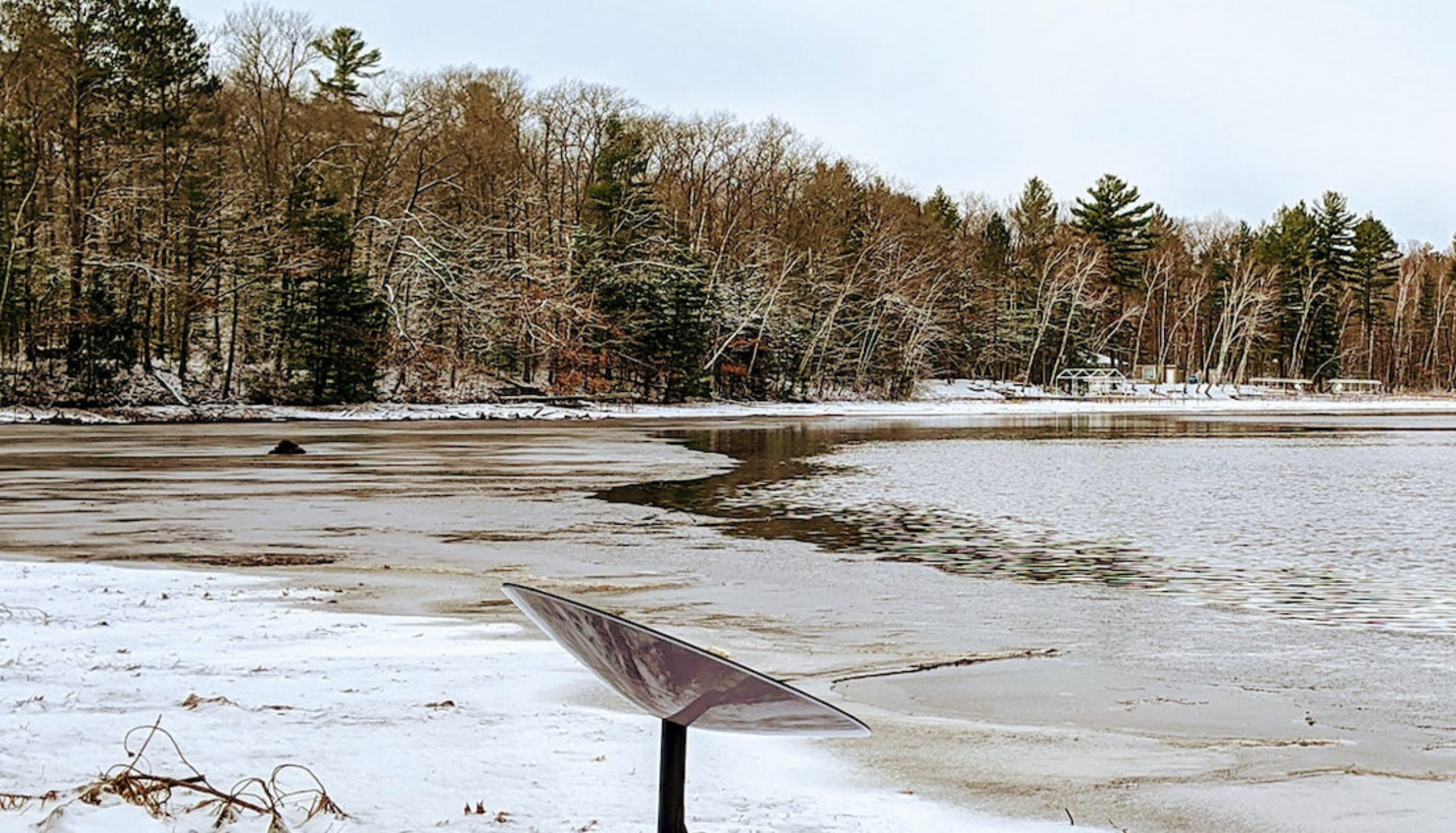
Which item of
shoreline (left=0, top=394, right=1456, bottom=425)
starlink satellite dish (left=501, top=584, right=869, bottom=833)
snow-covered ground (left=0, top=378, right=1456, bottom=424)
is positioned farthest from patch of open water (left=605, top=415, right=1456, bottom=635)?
snow-covered ground (left=0, top=378, right=1456, bottom=424)

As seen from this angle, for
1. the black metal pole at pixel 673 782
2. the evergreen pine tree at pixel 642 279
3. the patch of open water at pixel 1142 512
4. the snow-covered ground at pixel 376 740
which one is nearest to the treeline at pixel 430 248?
the evergreen pine tree at pixel 642 279

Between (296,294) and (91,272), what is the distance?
7168mm

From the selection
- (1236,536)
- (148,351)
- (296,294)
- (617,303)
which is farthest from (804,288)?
(1236,536)

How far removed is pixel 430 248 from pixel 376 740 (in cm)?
4777

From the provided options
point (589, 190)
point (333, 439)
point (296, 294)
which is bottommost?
point (333, 439)

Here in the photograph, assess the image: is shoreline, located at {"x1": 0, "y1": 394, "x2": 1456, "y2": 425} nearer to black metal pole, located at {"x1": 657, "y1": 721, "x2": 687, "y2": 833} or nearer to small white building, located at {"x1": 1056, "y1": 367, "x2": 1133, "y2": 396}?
small white building, located at {"x1": 1056, "y1": 367, "x2": 1133, "y2": 396}

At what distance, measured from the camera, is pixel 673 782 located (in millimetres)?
2604

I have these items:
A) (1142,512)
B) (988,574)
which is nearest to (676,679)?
(988,574)

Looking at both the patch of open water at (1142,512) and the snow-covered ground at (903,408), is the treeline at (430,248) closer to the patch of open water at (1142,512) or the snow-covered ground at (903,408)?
the snow-covered ground at (903,408)

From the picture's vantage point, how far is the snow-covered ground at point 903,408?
43.7 metres

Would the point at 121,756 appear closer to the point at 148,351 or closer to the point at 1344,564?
the point at 1344,564

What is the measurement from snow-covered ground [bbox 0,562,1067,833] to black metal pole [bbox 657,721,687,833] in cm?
137

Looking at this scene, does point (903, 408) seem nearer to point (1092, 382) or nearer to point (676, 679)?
point (1092, 382)

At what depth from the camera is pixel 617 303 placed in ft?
193
